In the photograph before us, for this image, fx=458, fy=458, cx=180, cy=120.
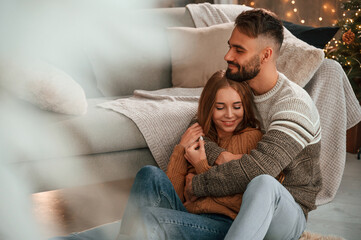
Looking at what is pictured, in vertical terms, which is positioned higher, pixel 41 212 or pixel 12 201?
pixel 12 201

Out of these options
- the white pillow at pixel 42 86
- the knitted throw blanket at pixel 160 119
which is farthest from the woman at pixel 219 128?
the white pillow at pixel 42 86

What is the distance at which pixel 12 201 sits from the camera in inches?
45.5

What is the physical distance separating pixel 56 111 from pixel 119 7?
32.4 inches

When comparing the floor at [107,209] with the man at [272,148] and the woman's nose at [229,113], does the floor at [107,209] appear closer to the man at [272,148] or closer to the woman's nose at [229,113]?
the man at [272,148]

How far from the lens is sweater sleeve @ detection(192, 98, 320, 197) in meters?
1.02

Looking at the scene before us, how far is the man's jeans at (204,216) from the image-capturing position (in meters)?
0.92

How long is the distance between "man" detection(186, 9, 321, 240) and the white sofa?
0.38m

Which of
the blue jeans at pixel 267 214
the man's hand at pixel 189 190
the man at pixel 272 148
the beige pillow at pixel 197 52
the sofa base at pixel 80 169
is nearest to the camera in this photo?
the blue jeans at pixel 267 214

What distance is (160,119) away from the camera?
4.88 feet

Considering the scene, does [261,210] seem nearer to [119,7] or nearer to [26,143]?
[26,143]

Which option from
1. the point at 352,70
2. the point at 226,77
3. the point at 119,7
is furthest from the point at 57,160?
the point at 352,70

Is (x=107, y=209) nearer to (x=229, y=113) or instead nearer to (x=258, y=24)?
(x=229, y=113)

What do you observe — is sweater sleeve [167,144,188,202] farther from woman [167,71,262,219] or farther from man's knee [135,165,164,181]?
man's knee [135,165,164,181]

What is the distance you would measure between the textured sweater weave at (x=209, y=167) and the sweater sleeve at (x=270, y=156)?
1.0 inches
